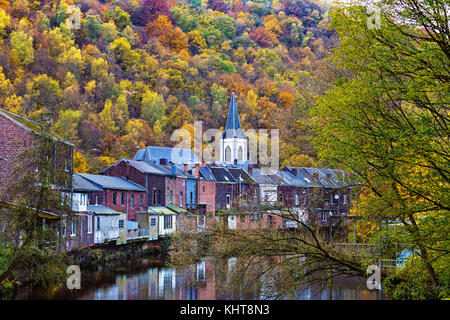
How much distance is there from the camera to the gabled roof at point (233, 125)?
9753cm

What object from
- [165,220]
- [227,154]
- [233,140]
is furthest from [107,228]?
[227,154]

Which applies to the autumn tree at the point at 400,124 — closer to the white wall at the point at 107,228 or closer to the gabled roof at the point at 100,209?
the white wall at the point at 107,228

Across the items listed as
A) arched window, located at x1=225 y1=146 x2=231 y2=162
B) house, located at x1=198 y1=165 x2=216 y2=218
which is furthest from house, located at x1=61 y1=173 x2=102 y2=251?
arched window, located at x1=225 y1=146 x2=231 y2=162

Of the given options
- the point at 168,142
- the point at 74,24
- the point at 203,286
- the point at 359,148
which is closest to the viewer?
the point at 359,148

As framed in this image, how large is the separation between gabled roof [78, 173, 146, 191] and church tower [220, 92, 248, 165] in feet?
158

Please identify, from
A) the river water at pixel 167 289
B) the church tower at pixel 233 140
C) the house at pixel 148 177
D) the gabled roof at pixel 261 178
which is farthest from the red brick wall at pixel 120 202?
the church tower at pixel 233 140

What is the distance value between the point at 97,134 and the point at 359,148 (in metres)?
64.6

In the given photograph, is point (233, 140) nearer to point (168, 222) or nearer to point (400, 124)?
point (168, 222)

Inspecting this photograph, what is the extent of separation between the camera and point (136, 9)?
143125 mm

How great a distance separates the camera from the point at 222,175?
205 feet

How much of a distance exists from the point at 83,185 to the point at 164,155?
35.1m

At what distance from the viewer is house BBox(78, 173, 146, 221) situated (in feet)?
137

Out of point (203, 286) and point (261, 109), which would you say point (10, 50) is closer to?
point (261, 109)
